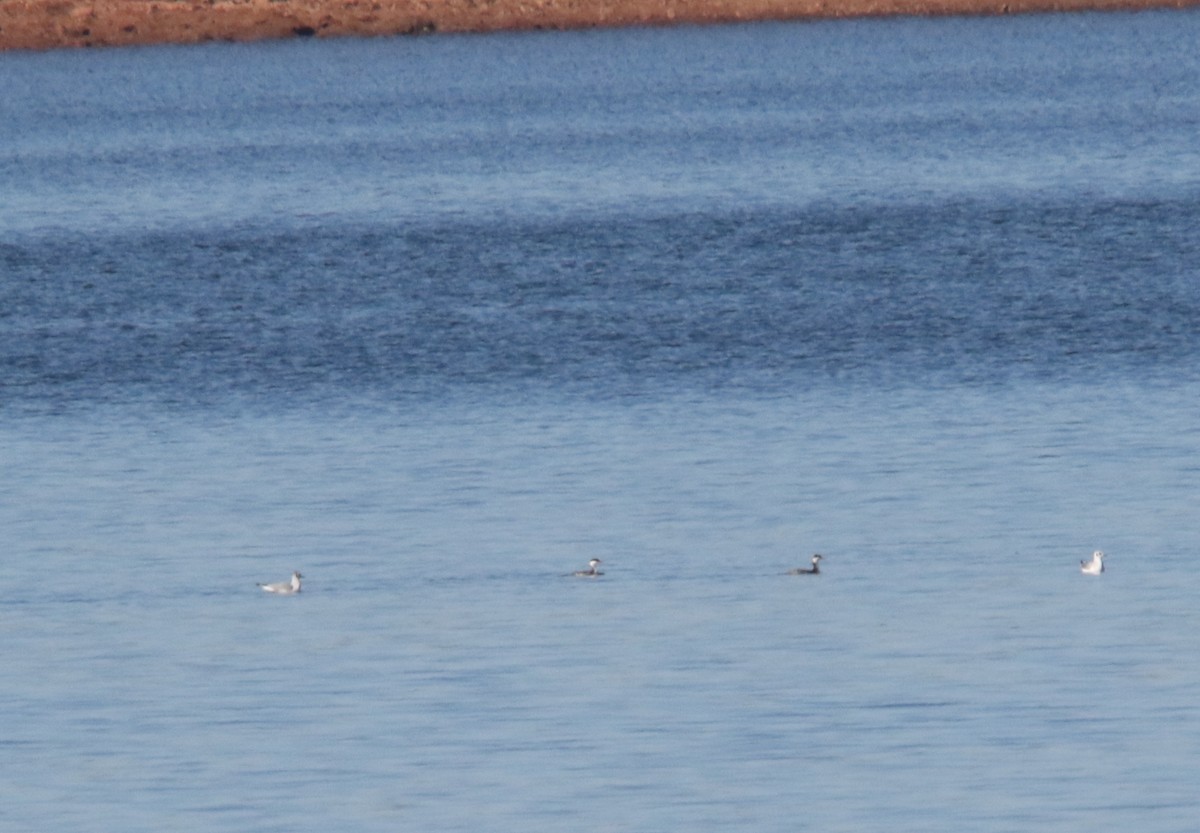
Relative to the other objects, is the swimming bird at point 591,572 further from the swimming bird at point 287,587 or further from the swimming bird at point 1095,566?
the swimming bird at point 1095,566

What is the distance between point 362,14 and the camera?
405ft

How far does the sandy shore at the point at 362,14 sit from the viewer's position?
395 feet

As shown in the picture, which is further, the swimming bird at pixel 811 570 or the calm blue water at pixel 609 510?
the swimming bird at pixel 811 570

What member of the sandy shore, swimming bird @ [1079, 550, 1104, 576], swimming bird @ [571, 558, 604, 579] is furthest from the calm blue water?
the sandy shore

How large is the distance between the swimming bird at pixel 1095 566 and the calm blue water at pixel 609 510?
0.08 m

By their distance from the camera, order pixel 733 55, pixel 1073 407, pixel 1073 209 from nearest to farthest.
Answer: pixel 1073 407 < pixel 1073 209 < pixel 733 55

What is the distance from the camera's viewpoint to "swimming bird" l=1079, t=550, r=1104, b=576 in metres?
20.5

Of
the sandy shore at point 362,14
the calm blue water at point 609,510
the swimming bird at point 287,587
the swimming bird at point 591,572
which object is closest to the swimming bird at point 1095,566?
the calm blue water at point 609,510

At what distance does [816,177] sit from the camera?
62031 millimetres

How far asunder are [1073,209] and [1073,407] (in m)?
23.6

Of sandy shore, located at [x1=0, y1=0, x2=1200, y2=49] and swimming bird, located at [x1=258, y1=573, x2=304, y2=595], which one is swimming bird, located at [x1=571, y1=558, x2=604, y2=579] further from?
sandy shore, located at [x1=0, y1=0, x2=1200, y2=49]

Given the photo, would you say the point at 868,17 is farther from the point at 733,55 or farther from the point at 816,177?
the point at 816,177

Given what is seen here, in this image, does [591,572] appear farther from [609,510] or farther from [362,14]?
[362,14]

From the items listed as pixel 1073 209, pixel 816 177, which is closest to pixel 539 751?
pixel 1073 209
